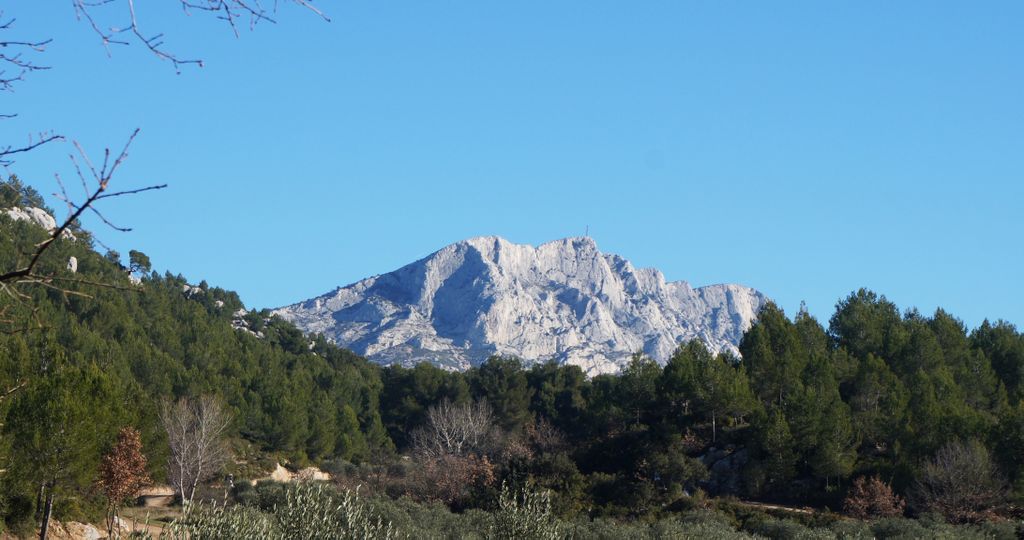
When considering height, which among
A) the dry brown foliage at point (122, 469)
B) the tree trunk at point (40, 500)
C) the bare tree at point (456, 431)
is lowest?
the tree trunk at point (40, 500)

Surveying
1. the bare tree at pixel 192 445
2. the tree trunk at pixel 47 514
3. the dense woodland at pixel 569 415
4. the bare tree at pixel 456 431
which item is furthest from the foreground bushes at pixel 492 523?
the bare tree at pixel 456 431

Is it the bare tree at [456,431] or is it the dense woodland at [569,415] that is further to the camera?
the bare tree at [456,431]

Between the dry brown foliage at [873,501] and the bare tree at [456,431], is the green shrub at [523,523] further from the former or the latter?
the bare tree at [456,431]

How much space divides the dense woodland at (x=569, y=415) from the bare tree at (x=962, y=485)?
0.12 meters

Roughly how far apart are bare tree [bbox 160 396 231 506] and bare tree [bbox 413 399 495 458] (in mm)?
15503

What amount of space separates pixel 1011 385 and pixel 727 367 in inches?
766

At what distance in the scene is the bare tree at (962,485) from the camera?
133ft

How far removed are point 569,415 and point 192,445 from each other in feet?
107

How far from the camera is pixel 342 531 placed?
16.5 m

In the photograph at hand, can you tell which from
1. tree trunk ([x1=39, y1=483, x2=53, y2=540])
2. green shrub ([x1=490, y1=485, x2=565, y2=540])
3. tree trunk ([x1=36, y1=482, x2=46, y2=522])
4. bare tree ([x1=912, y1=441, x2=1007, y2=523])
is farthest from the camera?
bare tree ([x1=912, y1=441, x2=1007, y2=523])

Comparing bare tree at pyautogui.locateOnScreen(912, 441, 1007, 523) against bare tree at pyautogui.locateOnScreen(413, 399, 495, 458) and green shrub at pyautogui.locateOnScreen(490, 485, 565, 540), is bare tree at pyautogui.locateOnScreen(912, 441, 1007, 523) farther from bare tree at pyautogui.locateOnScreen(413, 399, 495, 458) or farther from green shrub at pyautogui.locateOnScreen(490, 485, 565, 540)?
bare tree at pyautogui.locateOnScreen(413, 399, 495, 458)

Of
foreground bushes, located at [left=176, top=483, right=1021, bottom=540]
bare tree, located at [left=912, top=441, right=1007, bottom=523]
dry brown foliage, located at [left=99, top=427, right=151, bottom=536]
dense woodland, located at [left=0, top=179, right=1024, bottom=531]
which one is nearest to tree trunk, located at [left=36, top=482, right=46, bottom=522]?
dense woodland, located at [left=0, top=179, right=1024, bottom=531]

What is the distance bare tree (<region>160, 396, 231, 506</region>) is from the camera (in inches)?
1752

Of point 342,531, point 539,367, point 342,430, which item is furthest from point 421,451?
point 342,531
